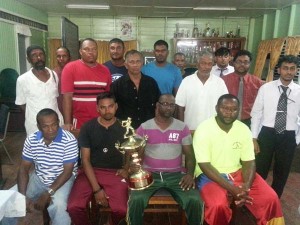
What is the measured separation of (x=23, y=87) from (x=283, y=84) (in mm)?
2558

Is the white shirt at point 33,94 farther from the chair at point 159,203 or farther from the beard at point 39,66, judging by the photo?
the chair at point 159,203

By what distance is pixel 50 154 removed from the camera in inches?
85.4

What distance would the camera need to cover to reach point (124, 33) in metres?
8.19

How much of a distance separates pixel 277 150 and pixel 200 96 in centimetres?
90

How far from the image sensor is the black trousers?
8.61 ft

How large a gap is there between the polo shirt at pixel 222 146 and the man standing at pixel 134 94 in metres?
0.62

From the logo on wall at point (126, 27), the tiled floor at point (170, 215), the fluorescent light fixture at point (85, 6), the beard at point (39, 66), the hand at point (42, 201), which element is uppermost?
the fluorescent light fixture at point (85, 6)

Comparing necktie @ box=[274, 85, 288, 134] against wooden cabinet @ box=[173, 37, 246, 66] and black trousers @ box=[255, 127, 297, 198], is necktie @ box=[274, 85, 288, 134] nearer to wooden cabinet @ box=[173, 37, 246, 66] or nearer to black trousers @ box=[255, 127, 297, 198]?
black trousers @ box=[255, 127, 297, 198]

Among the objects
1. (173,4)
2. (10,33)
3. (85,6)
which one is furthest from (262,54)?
(10,33)

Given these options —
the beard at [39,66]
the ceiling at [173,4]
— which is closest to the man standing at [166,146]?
the beard at [39,66]

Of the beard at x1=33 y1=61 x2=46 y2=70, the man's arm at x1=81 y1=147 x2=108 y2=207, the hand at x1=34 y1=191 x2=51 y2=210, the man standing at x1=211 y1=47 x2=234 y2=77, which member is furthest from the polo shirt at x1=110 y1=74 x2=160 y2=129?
the man standing at x1=211 y1=47 x2=234 y2=77

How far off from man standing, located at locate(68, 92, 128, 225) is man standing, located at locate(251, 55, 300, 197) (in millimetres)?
1332

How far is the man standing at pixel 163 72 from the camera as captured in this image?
320 cm

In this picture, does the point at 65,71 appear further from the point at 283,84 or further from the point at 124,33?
the point at 124,33
